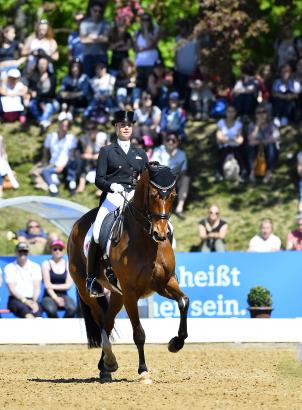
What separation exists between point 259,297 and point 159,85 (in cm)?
669

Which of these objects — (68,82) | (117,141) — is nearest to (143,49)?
(68,82)

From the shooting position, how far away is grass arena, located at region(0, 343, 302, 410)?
30.6ft

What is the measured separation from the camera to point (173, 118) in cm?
2094

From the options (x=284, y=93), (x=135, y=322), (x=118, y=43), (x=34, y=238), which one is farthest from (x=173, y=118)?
(x=135, y=322)

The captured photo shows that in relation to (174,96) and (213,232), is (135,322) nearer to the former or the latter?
(213,232)

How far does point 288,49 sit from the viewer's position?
848 inches

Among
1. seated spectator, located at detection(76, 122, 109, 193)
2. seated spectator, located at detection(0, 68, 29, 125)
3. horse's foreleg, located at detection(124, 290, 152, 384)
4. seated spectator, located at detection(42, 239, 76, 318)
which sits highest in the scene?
seated spectator, located at detection(0, 68, 29, 125)

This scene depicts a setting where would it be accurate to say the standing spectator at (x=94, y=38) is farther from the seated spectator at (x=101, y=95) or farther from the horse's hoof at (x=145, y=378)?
the horse's hoof at (x=145, y=378)

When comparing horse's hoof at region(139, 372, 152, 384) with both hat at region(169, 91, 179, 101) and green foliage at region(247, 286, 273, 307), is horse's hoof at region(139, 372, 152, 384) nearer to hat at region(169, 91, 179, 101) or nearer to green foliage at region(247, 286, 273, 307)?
green foliage at region(247, 286, 273, 307)

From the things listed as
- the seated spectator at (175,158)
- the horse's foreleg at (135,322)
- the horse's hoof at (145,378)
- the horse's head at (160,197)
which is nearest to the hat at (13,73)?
the seated spectator at (175,158)

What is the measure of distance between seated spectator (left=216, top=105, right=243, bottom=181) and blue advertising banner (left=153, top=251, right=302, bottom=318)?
4.07 m

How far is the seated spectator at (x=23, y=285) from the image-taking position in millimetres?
16562

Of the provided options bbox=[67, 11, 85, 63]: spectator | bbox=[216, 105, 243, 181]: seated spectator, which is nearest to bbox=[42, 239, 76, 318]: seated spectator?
bbox=[216, 105, 243, 181]: seated spectator

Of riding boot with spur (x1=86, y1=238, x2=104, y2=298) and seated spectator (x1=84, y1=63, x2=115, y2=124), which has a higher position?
seated spectator (x1=84, y1=63, x2=115, y2=124)
